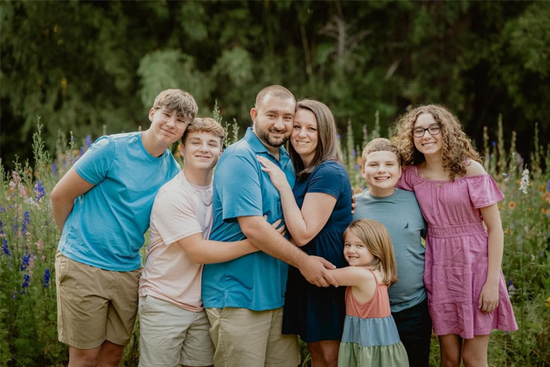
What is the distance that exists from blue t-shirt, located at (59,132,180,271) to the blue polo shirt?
17.3 inches

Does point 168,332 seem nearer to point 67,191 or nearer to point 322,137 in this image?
point 67,191

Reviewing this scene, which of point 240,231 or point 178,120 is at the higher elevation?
point 178,120

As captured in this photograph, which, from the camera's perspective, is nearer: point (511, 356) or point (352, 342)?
point (352, 342)

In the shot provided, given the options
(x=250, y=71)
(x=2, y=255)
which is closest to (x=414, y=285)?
(x=2, y=255)

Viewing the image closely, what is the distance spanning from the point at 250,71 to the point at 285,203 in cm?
814

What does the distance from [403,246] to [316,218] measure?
609 millimetres

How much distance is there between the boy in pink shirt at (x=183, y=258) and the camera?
262 cm

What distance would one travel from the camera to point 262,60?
11.1m

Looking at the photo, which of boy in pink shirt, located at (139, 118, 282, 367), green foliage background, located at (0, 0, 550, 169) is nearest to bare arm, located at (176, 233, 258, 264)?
boy in pink shirt, located at (139, 118, 282, 367)

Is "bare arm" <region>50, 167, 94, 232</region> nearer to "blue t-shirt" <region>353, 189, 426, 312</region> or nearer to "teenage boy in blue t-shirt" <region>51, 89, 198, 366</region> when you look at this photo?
"teenage boy in blue t-shirt" <region>51, 89, 198, 366</region>

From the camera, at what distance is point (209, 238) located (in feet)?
8.96

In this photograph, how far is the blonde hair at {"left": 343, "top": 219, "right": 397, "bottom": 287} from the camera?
106 inches

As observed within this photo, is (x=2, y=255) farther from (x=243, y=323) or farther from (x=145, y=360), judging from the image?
(x=243, y=323)

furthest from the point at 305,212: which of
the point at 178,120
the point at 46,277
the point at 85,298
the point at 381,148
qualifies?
the point at 46,277
